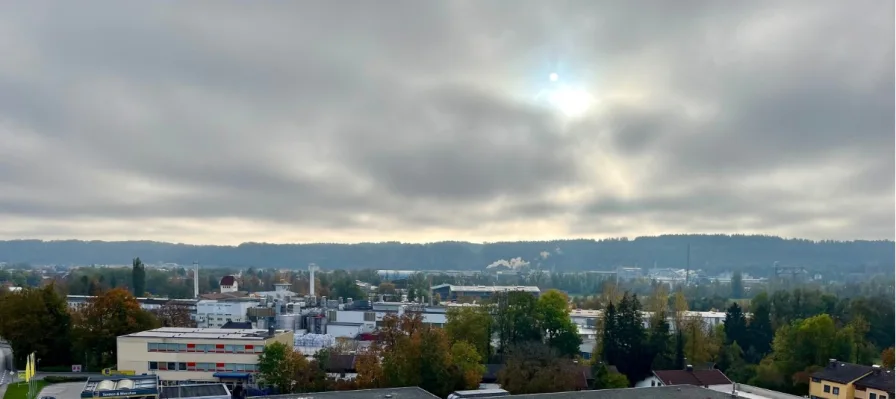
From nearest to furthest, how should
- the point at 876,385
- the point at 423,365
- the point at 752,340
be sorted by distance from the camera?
1. the point at 876,385
2. the point at 423,365
3. the point at 752,340

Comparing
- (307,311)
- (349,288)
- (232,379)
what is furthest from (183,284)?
(232,379)

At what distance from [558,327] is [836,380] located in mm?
14070

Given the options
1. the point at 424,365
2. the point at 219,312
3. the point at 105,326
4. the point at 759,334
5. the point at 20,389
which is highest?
the point at 105,326

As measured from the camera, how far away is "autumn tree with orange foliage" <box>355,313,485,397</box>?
2522 cm

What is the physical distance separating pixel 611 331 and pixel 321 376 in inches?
692

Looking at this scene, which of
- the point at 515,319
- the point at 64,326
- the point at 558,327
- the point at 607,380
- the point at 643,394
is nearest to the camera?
the point at 643,394

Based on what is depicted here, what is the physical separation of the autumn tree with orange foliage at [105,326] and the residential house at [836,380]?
3656 centimetres

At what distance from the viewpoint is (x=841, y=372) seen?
2689cm

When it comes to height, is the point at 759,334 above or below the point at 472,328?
below

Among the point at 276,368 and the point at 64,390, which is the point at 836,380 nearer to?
the point at 276,368

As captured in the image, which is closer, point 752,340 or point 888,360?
point 888,360

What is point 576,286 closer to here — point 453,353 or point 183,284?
point 183,284

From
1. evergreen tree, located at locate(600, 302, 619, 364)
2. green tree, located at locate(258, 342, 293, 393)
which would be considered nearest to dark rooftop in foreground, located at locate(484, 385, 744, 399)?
evergreen tree, located at locate(600, 302, 619, 364)

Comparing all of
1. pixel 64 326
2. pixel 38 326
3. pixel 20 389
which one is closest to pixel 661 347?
pixel 20 389
